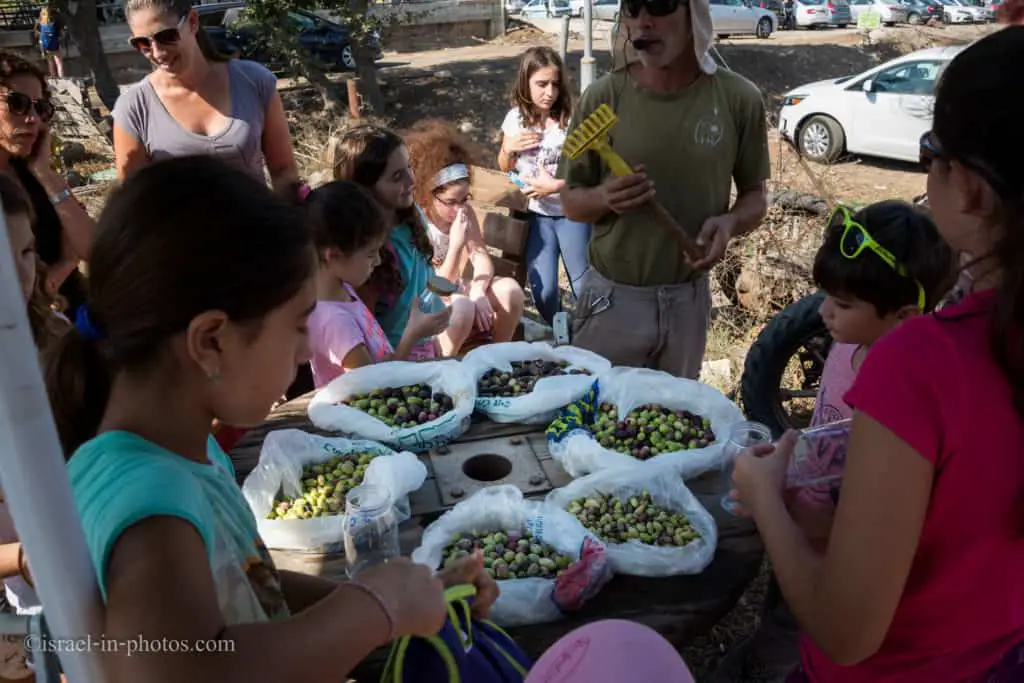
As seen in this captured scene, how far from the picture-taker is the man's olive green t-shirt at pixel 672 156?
2674 millimetres

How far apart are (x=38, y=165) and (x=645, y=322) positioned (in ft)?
7.88

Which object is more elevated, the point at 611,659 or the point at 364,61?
the point at 364,61

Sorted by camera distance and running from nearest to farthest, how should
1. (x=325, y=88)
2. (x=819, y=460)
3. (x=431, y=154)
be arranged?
1. (x=819, y=460)
2. (x=431, y=154)
3. (x=325, y=88)

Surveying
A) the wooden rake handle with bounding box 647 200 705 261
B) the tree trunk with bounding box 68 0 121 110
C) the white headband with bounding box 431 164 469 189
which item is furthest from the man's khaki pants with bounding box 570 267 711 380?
the tree trunk with bounding box 68 0 121 110

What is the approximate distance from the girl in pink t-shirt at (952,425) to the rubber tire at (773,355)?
230 centimetres

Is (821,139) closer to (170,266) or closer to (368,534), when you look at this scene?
(368,534)

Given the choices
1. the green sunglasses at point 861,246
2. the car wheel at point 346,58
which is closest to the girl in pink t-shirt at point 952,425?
the green sunglasses at point 861,246

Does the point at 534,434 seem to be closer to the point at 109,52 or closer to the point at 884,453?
the point at 884,453

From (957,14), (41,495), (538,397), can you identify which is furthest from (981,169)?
(957,14)

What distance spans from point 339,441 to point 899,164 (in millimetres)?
11262

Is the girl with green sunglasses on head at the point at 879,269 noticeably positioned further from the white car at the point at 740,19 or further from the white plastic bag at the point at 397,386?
the white car at the point at 740,19

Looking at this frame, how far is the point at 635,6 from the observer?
2.60 meters

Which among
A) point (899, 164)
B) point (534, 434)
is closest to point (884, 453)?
point (534, 434)

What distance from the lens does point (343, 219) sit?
8.42 ft
